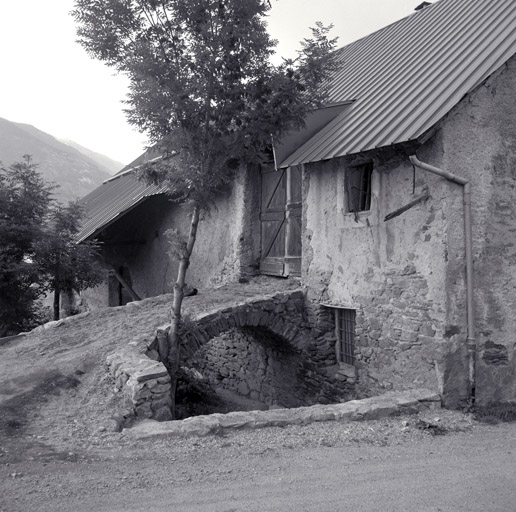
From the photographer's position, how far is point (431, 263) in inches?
271

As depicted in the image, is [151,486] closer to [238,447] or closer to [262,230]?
[238,447]

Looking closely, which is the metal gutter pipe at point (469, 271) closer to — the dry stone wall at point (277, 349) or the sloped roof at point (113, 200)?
the dry stone wall at point (277, 349)

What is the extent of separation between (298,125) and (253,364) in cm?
549

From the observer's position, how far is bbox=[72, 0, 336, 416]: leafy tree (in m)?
6.62

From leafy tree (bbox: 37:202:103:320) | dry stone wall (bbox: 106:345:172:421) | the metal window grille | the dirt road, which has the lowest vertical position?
the dirt road

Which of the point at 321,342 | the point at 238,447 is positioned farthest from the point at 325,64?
the point at 238,447

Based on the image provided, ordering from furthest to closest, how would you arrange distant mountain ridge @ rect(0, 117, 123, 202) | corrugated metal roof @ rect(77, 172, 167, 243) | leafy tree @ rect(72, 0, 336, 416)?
distant mountain ridge @ rect(0, 117, 123, 202) → corrugated metal roof @ rect(77, 172, 167, 243) → leafy tree @ rect(72, 0, 336, 416)

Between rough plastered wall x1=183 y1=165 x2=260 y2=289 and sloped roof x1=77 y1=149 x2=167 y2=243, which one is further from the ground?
sloped roof x1=77 y1=149 x2=167 y2=243

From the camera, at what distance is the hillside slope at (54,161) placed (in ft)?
158

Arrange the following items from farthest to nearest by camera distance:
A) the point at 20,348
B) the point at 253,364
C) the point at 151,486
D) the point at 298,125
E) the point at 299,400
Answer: the point at 253,364 → the point at 299,400 → the point at 20,348 → the point at 298,125 → the point at 151,486

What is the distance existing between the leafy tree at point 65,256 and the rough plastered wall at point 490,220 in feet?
29.4

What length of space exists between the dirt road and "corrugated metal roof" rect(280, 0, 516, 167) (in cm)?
376

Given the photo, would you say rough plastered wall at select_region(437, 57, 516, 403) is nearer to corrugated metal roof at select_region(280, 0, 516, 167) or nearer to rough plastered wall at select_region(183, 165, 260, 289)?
corrugated metal roof at select_region(280, 0, 516, 167)

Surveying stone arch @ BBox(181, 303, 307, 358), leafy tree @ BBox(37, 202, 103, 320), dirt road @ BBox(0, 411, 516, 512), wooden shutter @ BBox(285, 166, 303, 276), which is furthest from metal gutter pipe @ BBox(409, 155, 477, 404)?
leafy tree @ BBox(37, 202, 103, 320)
